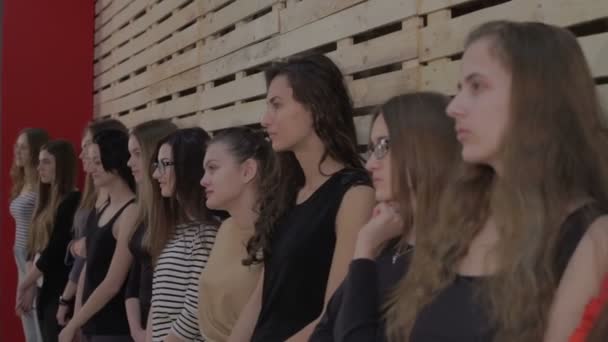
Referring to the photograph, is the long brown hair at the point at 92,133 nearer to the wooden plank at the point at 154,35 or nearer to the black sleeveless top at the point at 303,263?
the wooden plank at the point at 154,35

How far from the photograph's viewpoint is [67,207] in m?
6.13

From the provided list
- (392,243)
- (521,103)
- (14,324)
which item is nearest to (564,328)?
(521,103)

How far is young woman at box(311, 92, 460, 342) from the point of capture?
222 cm

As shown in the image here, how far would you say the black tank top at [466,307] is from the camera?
1.78 metres

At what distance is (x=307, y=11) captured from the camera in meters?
4.12

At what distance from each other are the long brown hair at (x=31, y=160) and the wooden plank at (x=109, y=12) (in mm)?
1480

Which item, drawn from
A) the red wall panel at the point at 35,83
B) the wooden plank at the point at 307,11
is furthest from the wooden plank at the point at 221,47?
the red wall panel at the point at 35,83

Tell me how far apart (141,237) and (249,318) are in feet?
4.07

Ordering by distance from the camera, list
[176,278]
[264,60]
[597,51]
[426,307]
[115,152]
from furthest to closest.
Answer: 1. [115,152]
2. [264,60]
3. [176,278]
4. [597,51]
5. [426,307]

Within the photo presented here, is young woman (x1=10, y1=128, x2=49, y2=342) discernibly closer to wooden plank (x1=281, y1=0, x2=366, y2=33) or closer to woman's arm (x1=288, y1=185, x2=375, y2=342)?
wooden plank (x1=281, y1=0, x2=366, y2=33)

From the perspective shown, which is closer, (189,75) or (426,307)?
(426,307)

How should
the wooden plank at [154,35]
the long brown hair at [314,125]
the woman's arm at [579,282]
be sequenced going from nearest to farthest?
1. the woman's arm at [579,282]
2. the long brown hair at [314,125]
3. the wooden plank at [154,35]

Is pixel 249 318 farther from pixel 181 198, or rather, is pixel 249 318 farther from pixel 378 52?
pixel 378 52

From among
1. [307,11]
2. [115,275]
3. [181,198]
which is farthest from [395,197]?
[115,275]
